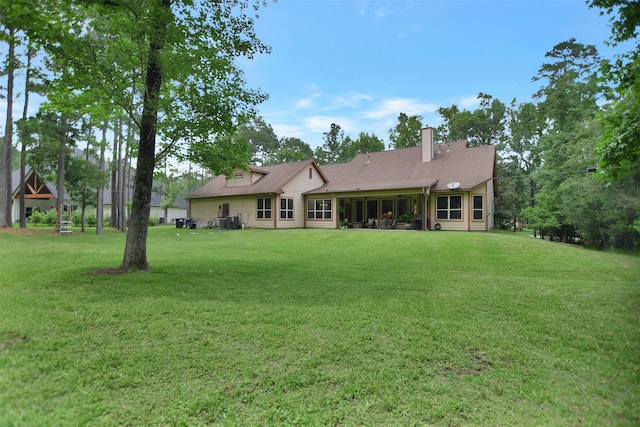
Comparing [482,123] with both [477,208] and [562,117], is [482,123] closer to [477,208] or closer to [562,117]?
[562,117]

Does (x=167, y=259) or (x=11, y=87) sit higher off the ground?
(x=11, y=87)

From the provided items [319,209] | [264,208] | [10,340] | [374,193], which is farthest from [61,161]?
[10,340]

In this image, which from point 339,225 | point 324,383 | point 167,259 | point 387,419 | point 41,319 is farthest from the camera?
point 339,225

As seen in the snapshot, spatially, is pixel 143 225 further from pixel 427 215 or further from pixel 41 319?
pixel 427 215

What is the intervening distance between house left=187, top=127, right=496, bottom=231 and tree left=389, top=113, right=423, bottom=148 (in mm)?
14488

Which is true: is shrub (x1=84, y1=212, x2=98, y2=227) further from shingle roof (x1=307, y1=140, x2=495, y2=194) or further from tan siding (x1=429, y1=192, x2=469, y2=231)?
tan siding (x1=429, y1=192, x2=469, y2=231)

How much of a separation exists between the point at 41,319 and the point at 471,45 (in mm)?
15246

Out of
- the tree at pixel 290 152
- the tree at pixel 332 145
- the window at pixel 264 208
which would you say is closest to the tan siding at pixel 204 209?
the window at pixel 264 208

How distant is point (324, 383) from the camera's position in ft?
9.18

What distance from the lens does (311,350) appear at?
11.2ft

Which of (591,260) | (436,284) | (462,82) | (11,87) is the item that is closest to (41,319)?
(436,284)

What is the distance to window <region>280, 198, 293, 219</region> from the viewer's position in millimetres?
22169

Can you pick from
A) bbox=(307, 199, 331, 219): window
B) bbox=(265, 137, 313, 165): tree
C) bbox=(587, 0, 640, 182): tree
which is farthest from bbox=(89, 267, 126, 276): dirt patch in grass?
bbox=(265, 137, 313, 165): tree

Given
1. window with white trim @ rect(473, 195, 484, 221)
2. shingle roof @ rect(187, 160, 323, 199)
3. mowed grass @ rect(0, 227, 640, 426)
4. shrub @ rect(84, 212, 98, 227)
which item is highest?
shingle roof @ rect(187, 160, 323, 199)
